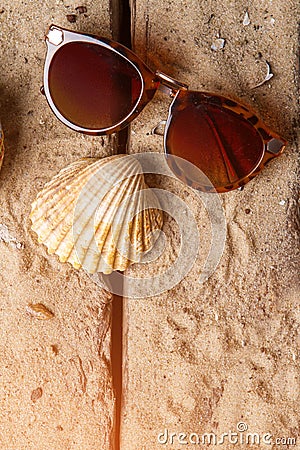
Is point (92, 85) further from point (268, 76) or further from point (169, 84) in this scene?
point (268, 76)

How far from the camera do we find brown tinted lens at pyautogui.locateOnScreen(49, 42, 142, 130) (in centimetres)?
80

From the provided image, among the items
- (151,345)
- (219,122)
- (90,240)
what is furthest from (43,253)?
(219,122)

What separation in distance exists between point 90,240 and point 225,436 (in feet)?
1.14

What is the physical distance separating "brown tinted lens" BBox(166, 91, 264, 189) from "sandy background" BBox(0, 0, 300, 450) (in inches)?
2.0

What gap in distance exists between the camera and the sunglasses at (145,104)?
31.2 inches

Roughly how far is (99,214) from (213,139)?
0.19 meters

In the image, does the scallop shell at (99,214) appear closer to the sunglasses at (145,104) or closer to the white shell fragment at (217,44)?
the sunglasses at (145,104)

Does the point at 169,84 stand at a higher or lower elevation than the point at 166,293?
higher

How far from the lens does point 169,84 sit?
807mm

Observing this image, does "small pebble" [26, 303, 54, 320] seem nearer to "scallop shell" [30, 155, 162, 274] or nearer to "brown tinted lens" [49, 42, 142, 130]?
"scallop shell" [30, 155, 162, 274]

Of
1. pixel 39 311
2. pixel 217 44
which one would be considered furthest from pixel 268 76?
pixel 39 311

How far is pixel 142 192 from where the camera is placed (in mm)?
821
